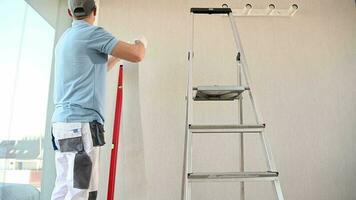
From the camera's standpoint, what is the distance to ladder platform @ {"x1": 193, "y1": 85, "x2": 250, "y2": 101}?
1.56 meters

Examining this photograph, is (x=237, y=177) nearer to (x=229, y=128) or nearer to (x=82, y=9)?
(x=229, y=128)

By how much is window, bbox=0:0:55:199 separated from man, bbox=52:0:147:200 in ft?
0.80

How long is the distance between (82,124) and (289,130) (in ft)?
5.06

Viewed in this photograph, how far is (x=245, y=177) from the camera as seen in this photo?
1.27 meters

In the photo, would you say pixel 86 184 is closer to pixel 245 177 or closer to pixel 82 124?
pixel 82 124

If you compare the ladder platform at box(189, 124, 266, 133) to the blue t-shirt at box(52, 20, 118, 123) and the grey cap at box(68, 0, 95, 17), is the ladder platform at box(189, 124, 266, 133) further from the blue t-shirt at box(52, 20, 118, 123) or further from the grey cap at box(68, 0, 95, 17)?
the grey cap at box(68, 0, 95, 17)

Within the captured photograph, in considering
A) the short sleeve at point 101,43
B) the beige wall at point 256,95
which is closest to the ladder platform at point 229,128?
the short sleeve at point 101,43

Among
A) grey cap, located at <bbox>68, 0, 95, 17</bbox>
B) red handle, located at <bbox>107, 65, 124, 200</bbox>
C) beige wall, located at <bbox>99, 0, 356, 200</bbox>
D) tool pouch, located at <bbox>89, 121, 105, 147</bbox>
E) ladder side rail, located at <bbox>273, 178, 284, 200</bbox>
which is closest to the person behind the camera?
ladder side rail, located at <bbox>273, 178, 284, 200</bbox>

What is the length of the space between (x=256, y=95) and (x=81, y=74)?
4.39 feet

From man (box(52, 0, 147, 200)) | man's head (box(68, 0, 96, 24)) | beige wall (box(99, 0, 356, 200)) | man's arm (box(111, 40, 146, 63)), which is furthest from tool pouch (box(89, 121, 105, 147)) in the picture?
beige wall (box(99, 0, 356, 200))

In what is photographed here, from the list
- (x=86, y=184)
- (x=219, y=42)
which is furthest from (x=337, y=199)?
(x=86, y=184)

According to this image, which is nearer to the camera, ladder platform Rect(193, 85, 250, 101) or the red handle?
ladder platform Rect(193, 85, 250, 101)

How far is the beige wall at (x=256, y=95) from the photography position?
2127 mm

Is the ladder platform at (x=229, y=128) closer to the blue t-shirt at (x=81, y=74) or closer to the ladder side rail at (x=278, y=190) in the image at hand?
the ladder side rail at (x=278, y=190)
